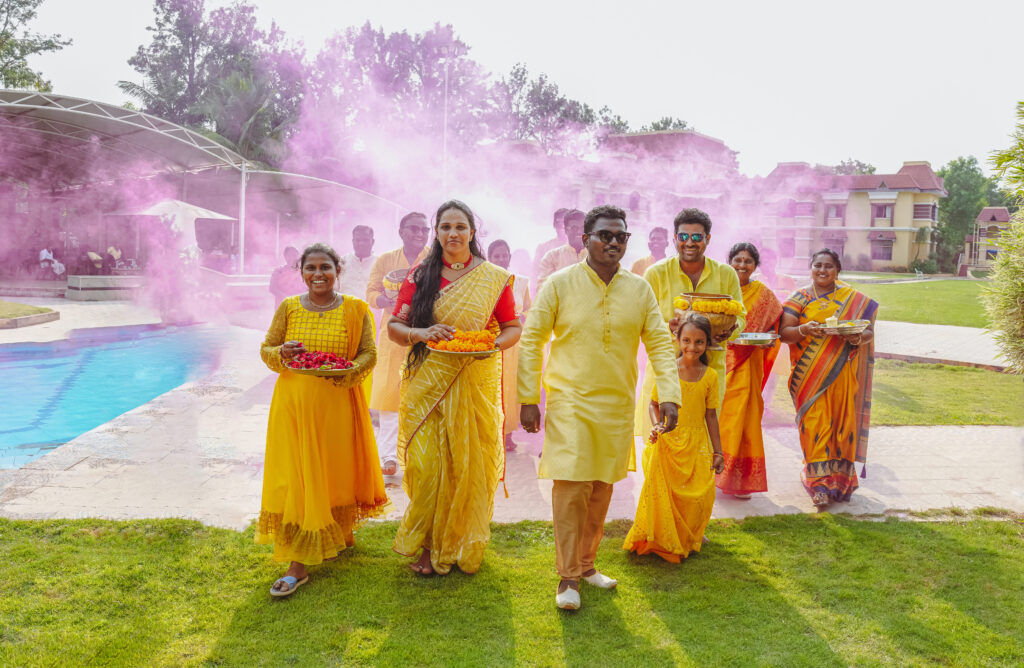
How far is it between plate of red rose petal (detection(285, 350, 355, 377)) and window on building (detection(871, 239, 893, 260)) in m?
54.9

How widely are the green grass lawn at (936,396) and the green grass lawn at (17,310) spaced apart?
15858 mm

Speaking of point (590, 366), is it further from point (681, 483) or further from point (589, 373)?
point (681, 483)

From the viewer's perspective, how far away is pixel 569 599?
370 centimetres

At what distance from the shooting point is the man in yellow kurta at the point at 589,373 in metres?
3.73

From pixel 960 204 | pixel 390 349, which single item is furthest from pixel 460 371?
pixel 960 204

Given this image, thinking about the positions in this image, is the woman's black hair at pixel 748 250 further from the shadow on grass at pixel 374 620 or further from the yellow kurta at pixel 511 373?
the shadow on grass at pixel 374 620

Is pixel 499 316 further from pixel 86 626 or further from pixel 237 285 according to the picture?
pixel 237 285

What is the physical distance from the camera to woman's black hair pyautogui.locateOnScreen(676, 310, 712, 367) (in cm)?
449

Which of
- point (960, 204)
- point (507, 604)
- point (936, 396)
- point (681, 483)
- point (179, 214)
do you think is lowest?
point (507, 604)

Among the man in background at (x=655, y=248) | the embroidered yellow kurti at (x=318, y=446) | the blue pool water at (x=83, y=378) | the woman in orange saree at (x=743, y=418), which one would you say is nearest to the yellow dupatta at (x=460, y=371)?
the embroidered yellow kurti at (x=318, y=446)

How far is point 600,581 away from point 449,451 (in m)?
1.09

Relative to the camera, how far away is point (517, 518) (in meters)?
5.08

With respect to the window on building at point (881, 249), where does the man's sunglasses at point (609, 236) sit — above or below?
below

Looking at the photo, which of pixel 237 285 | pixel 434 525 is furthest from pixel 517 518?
pixel 237 285
